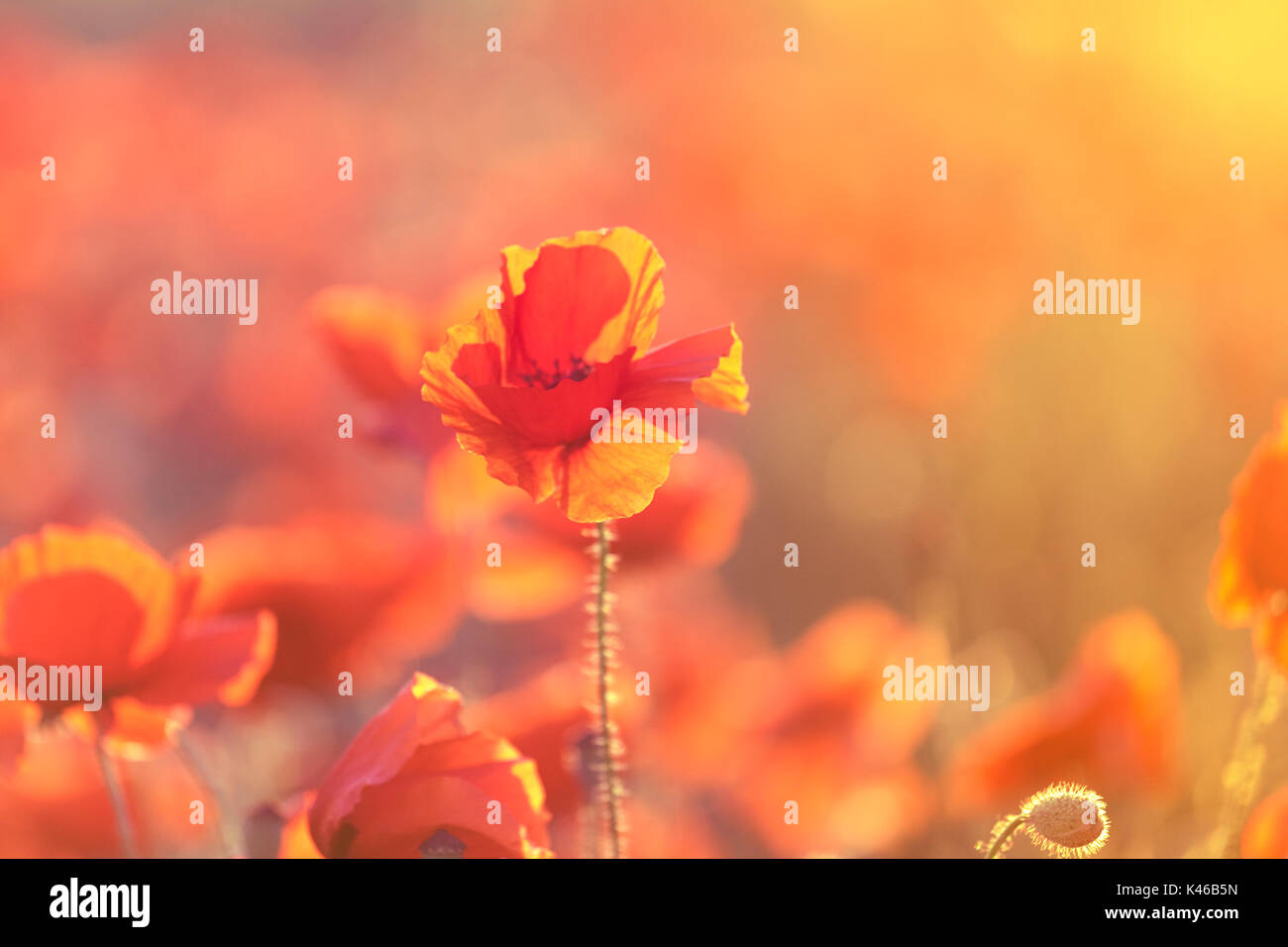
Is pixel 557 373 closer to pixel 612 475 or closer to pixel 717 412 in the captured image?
pixel 612 475

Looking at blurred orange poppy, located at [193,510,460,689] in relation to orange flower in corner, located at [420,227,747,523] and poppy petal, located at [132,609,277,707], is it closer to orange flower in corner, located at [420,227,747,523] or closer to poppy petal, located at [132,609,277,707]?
poppy petal, located at [132,609,277,707]

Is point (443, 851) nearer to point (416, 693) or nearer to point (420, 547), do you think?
point (416, 693)

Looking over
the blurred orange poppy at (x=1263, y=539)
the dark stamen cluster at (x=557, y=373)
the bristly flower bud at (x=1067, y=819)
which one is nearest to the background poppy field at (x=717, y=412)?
the blurred orange poppy at (x=1263, y=539)

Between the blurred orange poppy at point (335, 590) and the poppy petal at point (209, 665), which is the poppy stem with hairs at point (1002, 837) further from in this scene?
the blurred orange poppy at point (335, 590)

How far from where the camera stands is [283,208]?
210 cm

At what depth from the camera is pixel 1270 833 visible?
55 cm

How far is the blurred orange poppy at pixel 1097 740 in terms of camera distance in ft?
2.87

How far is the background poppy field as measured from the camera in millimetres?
883

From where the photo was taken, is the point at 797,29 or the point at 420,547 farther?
the point at 797,29

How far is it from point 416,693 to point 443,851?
0.24ft

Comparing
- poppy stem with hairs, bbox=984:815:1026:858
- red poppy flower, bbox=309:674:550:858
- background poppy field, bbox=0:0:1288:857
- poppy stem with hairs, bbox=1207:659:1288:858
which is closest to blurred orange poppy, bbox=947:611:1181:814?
background poppy field, bbox=0:0:1288:857

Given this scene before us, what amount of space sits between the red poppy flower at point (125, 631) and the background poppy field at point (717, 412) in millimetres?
33

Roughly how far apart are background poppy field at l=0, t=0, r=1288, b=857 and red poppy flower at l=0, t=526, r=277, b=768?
0.03 meters
